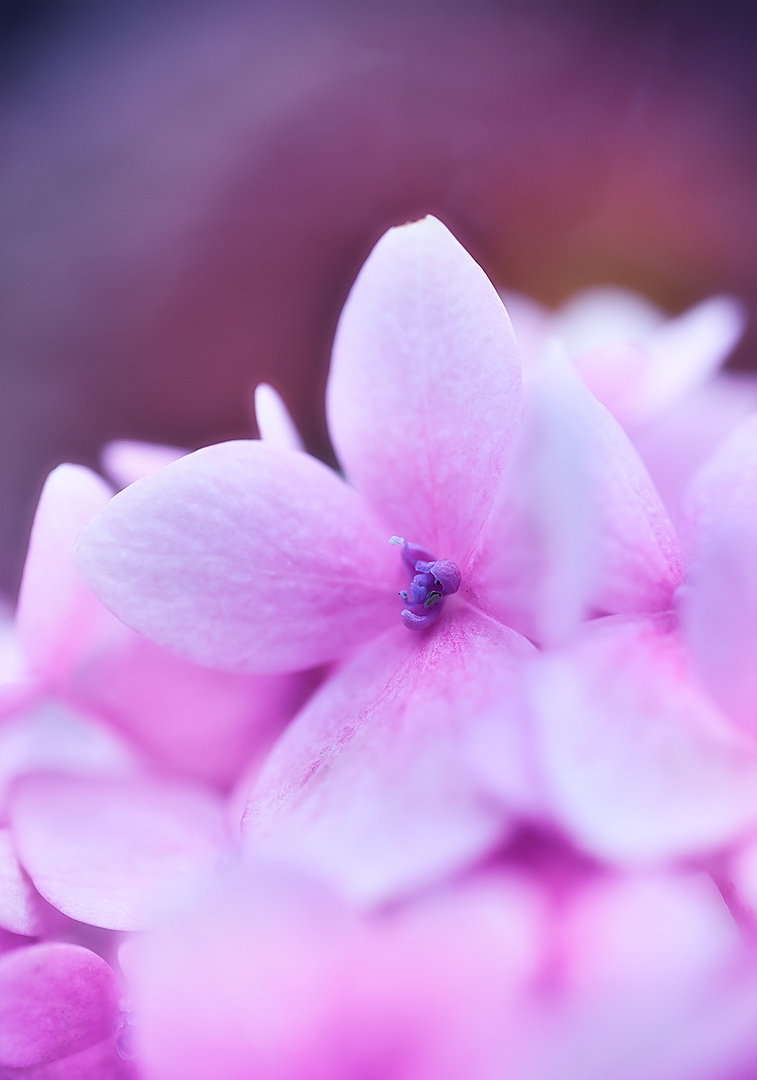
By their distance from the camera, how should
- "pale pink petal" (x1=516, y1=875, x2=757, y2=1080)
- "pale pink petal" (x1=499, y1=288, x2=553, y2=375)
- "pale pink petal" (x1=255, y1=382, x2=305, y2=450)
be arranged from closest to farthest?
"pale pink petal" (x1=516, y1=875, x2=757, y2=1080)
"pale pink petal" (x1=255, y1=382, x2=305, y2=450)
"pale pink petal" (x1=499, y1=288, x2=553, y2=375)

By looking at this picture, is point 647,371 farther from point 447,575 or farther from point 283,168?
point 283,168

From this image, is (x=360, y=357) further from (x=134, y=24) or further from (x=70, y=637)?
(x=134, y=24)

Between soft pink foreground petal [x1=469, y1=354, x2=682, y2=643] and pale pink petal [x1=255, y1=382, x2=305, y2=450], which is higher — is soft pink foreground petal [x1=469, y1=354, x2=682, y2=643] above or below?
below

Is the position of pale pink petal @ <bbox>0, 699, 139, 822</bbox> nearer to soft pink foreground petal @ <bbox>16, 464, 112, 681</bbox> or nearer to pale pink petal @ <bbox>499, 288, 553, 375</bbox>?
soft pink foreground petal @ <bbox>16, 464, 112, 681</bbox>

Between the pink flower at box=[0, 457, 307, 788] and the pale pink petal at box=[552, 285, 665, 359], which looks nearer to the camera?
the pink flower at box=[0, 457, 307, 788]

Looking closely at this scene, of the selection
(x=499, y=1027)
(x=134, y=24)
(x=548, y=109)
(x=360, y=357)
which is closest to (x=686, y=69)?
(x=548, y=109)

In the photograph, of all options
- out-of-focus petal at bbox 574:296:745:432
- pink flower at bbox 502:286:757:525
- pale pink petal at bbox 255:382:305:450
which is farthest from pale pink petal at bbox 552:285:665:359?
pale pink petal at bbox 255:382:305:450

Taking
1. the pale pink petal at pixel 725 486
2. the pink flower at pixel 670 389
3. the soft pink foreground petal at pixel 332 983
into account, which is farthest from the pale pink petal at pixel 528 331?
the soft pink foreground petal at pixel 332 983

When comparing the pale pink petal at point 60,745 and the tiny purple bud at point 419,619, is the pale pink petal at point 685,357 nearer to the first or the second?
the tiny purple bud at point 419,619
